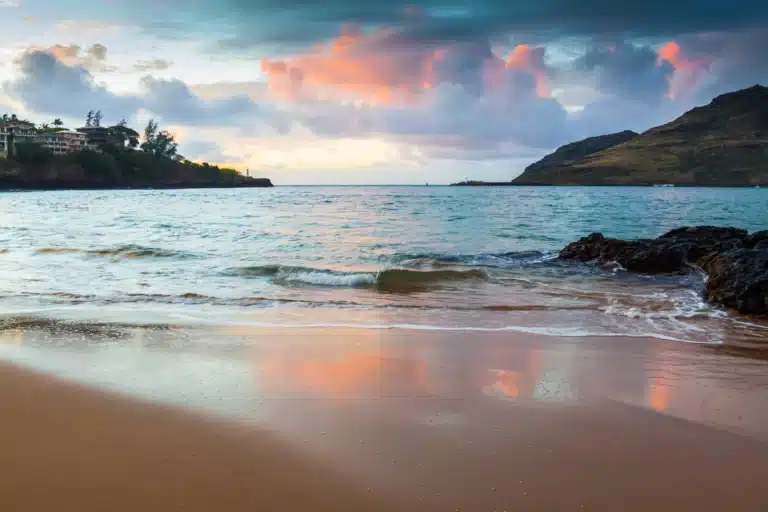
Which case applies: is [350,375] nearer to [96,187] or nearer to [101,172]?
[96,187]

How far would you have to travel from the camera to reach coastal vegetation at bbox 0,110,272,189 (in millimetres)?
105500

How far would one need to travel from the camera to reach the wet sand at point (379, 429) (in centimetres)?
290

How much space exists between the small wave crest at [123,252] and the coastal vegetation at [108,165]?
336ft

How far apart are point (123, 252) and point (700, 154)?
173 metres

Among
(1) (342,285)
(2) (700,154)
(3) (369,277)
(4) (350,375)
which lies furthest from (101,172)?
(2) (700,154)

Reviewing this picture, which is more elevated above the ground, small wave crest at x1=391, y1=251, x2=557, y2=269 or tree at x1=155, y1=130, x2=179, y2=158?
tree at x1=155, y1=130, x2=179, y2=158

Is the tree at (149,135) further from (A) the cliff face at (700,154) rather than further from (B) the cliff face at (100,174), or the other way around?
(A) the cliff face at (700,154)

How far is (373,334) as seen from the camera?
21.7 ft

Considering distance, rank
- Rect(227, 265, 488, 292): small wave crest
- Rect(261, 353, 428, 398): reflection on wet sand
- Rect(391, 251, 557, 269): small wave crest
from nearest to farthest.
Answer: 1. Rect(261, 353, 428, 398): reflection on wet sand
2. Rect(227, 265, 488, 292): small wave crest
3. Rect(391, 251, 557, 269): small wave crest

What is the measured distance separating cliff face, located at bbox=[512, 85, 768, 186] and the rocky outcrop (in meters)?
148

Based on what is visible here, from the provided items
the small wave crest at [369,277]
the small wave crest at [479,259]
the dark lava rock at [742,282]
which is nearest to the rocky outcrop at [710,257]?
the dark lava rock at [742,282]

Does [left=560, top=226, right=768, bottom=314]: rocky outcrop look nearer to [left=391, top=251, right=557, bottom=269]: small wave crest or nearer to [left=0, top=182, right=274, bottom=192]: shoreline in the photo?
[left=391, top=251, right=557, bottom=269]: small wave crest

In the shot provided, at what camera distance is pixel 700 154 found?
15600 cm

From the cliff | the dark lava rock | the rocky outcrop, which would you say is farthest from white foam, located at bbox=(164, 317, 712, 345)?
the cliff
